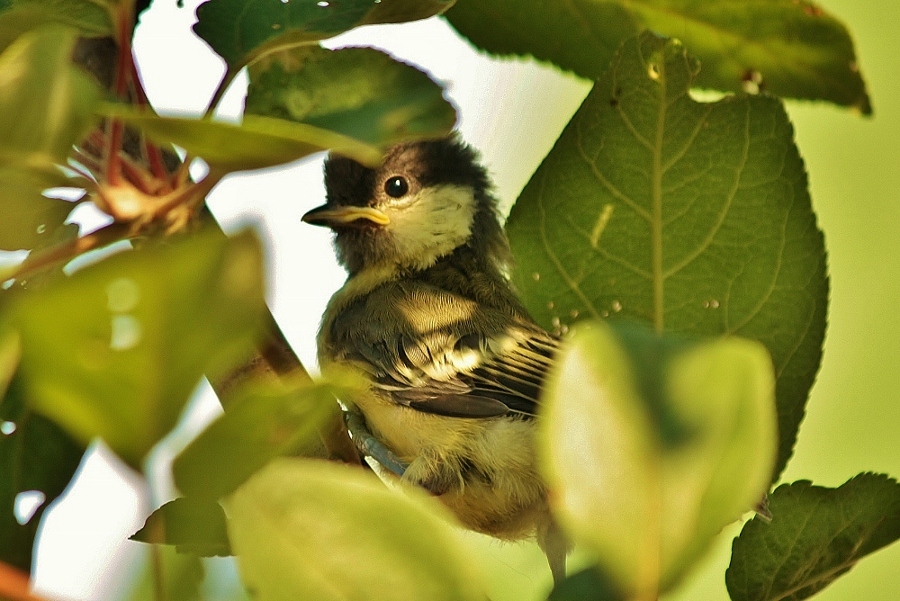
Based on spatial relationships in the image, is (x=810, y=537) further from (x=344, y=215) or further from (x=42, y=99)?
(x=344, y=215)

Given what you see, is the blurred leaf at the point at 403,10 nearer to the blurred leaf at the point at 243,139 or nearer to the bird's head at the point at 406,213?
the blurred leaf at the point at 243,139

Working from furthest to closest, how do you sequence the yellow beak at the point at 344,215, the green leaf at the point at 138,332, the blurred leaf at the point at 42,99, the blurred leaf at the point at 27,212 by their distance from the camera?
the yellow beak at the point at 344,215
the blurred leaf at the point at 27,212
the blurred leaf at the point at 42,99
the green leaf at the point at 138,332

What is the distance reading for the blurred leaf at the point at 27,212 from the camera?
30.7 inches

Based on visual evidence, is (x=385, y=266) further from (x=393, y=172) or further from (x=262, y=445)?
(x=262, y=445)

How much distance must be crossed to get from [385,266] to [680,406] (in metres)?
2.07

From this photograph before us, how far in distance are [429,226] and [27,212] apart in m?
1.77

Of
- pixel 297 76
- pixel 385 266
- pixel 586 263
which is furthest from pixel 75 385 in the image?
pixel 385 266

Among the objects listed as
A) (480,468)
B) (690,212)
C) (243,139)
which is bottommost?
(480,468)

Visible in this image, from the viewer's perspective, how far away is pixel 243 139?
66 centimetres

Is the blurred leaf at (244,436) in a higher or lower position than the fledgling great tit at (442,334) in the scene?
higher

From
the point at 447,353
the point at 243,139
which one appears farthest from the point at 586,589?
the point at 447,353

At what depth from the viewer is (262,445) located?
0.59 metres

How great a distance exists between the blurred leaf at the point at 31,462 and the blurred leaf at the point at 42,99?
18.6 inches

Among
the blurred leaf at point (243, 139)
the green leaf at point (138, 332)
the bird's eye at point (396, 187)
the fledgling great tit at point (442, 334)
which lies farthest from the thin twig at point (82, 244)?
the bird's eye at point (396, 187)
